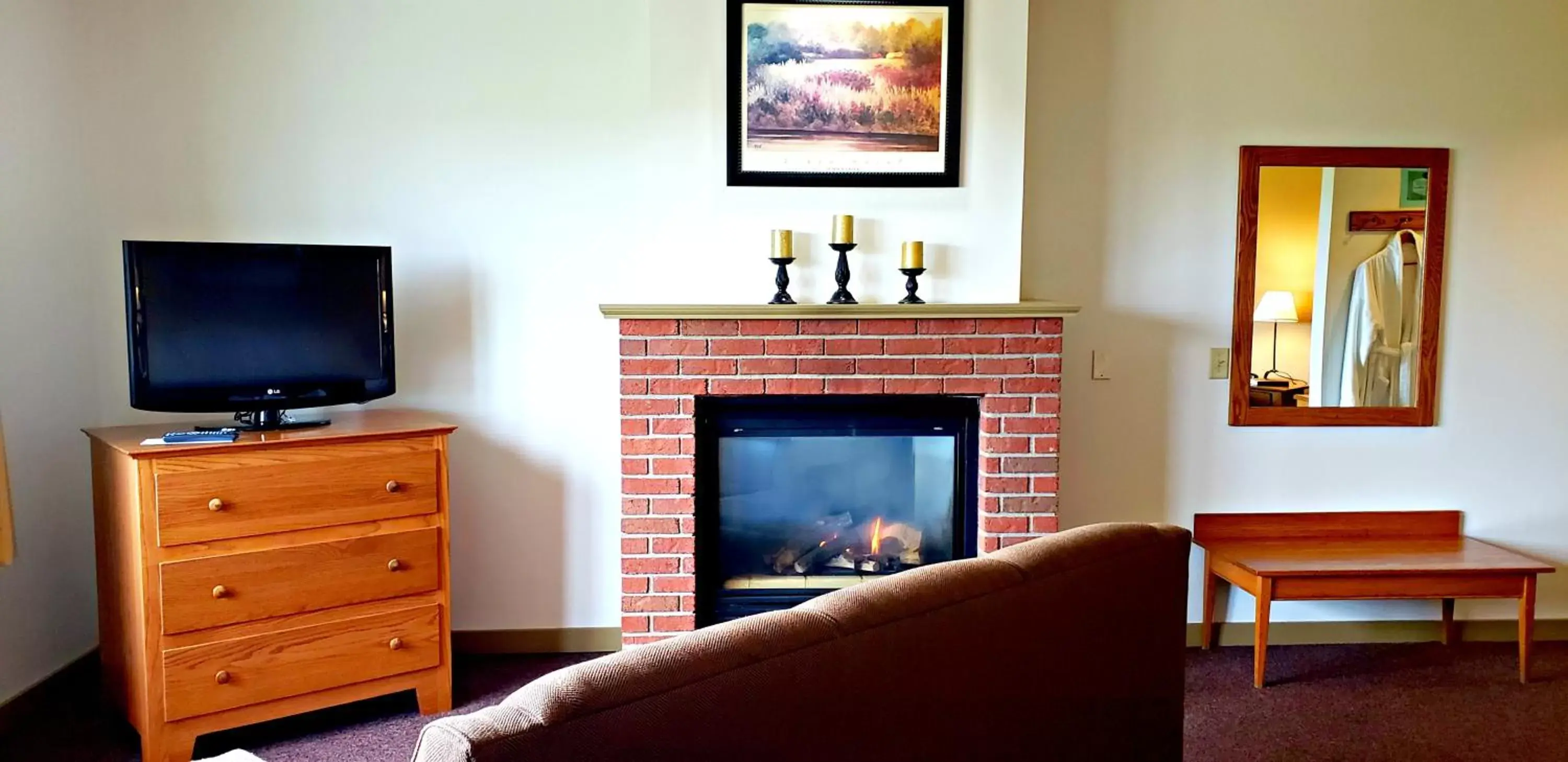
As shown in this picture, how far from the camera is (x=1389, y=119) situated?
3.33 m

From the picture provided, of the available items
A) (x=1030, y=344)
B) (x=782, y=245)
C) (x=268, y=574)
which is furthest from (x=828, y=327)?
(x=268, y=574)

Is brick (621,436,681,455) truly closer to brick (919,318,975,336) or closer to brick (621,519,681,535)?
brick (621,519,681,535)

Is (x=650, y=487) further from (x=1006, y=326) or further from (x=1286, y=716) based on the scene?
(x=1286, y=716)

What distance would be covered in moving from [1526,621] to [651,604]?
→ 283 cm

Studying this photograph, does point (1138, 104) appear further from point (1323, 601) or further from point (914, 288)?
point (1323, 601)

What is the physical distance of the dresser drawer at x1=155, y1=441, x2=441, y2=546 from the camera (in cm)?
238

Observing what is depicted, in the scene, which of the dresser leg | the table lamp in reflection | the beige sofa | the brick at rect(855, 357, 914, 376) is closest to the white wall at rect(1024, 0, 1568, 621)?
the table lamp in reflection

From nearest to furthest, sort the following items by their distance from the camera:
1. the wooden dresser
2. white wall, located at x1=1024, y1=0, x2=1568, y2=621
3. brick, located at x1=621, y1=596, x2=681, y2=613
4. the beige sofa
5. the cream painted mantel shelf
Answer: the beige sofa
the wooden dresser
the cream painted mantel shelf
brick, located at x1=621, y1=596, x2=681, y2=613
white wall, located at x1=1024, y1=0, x2=1568, y2=621

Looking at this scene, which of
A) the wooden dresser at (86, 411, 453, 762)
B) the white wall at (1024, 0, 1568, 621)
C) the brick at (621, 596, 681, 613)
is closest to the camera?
the wooden dresser at (86, 411, 453, 762)

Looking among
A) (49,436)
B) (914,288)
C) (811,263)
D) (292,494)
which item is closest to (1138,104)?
(914,288)

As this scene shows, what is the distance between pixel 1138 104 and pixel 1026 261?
2.18 feet

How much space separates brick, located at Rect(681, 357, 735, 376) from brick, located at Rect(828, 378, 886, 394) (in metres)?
0.31

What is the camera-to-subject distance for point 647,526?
301 cm

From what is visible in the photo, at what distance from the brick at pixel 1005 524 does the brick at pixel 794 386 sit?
2.27 feet
